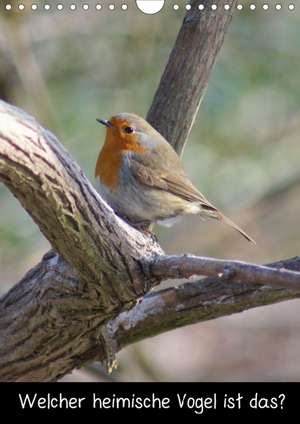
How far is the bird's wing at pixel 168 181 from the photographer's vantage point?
489 centimetres

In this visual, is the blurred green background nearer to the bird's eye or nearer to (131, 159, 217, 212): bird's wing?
the bird's eye

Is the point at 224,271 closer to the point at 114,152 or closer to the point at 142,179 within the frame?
the point at 142,179

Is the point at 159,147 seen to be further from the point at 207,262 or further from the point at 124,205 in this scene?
the point at 207,262

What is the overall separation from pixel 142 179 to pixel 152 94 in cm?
253

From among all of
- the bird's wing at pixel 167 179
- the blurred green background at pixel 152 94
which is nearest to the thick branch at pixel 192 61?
the bird's wing at pixel 167 179

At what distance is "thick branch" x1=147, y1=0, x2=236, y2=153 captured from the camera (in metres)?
4.40

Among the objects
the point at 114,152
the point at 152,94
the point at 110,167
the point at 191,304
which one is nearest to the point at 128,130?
the point at 114,152

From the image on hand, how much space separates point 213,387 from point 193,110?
1.51 m

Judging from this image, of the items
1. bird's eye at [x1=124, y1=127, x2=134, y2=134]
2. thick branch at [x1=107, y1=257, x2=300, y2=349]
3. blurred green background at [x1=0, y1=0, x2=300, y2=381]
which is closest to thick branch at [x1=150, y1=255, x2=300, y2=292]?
thick branch at [x1=107, y1=257, x2=300, y2=349]

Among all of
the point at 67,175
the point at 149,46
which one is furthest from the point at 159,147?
the point at 149,46

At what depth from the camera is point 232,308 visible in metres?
3.80

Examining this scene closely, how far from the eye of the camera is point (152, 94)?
24.0ft

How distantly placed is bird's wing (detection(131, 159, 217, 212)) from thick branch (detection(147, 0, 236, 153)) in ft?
1.55

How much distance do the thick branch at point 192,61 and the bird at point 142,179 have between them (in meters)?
0.20
